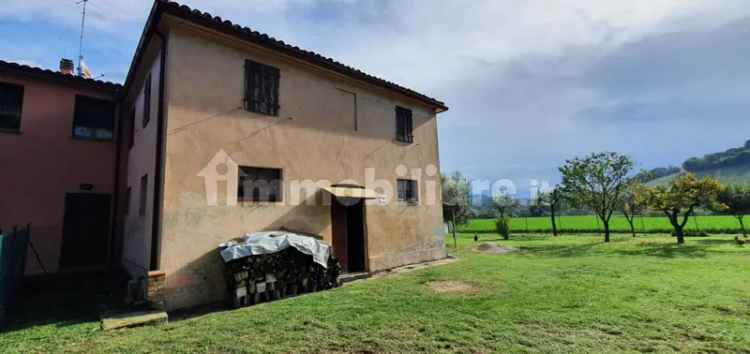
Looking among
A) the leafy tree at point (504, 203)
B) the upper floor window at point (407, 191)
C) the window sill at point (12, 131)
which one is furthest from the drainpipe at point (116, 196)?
the leafy tree at point (504, 203)

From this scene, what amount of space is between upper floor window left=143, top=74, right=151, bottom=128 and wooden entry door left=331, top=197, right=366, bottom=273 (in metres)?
5.88

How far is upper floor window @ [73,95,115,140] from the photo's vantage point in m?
11.3

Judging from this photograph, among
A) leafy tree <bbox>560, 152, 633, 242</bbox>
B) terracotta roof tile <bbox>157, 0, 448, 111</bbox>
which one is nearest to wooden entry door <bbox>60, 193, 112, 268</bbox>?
terracotta roof tile <bbox>157, 0, 448, 111</bbox>

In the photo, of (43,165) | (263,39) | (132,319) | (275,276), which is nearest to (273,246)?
(275,276)

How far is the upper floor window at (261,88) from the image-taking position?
8797 mm

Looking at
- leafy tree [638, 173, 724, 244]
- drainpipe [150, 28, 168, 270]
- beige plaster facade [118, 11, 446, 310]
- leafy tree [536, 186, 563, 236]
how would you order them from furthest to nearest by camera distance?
leafy tree [536, 186, 563, 236]
leafy tree [638, 173, 724, 244]
beige plaster facade [118, 11, 446, 310]
drainpipe [150, 28, 168, 270]

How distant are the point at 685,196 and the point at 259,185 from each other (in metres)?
24.7

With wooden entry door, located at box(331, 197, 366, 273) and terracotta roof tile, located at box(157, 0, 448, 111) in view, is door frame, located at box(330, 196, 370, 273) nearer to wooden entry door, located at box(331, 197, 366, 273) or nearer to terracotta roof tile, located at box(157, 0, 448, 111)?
wooden entry door, located at box(331, 197, 366, 273)

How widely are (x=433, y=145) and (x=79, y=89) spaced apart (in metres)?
13.6

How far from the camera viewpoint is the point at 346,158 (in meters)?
11.0

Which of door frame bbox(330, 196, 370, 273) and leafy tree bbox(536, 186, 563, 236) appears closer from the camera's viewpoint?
door frame bbox(330, 196, 370, 273)

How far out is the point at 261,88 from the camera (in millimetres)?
9047

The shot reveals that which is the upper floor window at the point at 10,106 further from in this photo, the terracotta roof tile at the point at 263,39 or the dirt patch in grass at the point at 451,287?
the dirt patch in grass at the point at 451,287

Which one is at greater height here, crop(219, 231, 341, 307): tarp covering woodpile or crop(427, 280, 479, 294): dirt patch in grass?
crop(219, 231, 341, 307): tarp covering woodpile
